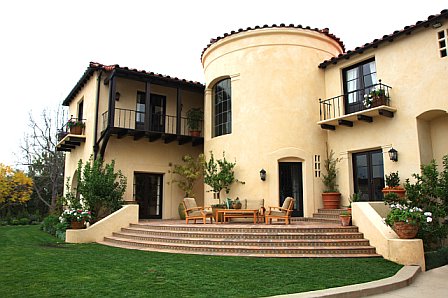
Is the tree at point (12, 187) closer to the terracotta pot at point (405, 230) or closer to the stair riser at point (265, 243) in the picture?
the stair riser at point (265, 243)

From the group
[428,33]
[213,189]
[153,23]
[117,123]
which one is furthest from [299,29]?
[117,123]

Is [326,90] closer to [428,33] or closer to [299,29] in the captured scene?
[299,29]

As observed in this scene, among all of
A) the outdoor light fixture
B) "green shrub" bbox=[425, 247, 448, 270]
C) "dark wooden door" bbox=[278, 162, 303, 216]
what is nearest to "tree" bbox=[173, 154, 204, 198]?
"dark wooden door" bbox=[278, 162, 303, 216]

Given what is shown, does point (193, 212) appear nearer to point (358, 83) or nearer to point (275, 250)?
point (275, 250)

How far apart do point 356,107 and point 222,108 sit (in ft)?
17.4

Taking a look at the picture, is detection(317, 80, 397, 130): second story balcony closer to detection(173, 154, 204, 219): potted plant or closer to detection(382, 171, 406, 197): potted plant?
detection(382, 171, 406, 197): potted plant

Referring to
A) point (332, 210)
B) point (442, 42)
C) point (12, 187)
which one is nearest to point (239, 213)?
point (332, 210)

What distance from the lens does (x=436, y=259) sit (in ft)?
25.5

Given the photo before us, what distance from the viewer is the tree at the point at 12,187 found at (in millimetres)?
23719

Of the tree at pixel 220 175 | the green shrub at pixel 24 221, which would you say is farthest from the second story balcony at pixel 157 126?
the green shrub at pixel 24 221

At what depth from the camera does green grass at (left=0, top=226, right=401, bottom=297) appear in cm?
520

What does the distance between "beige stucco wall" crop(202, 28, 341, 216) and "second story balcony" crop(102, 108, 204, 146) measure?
6.74ft

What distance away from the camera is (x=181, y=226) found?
10789 millimetres

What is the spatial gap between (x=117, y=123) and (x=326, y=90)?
342 inches
